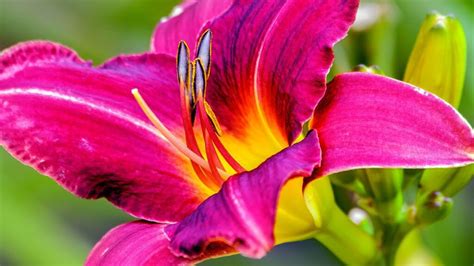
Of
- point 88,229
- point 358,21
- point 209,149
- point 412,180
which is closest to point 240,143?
point 209,149

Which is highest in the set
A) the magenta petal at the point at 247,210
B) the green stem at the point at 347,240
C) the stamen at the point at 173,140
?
the stamen at the point at 173,140

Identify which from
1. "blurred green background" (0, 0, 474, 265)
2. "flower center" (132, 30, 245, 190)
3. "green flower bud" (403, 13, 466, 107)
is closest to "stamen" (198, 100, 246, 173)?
"flower center" (132, 30, 245, 190)

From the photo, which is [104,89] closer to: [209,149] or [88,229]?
[209,149]

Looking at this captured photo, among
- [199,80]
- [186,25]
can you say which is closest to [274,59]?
[199,80]

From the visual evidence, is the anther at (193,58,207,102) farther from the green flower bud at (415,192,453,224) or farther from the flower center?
the green flower bud at (415,192,453,224)

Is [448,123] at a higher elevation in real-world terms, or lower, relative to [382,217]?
higher

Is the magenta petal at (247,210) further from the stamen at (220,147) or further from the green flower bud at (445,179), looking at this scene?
the green flower bud at (445,179)

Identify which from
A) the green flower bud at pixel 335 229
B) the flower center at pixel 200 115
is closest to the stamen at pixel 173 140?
the flower center at pixel 200 115
